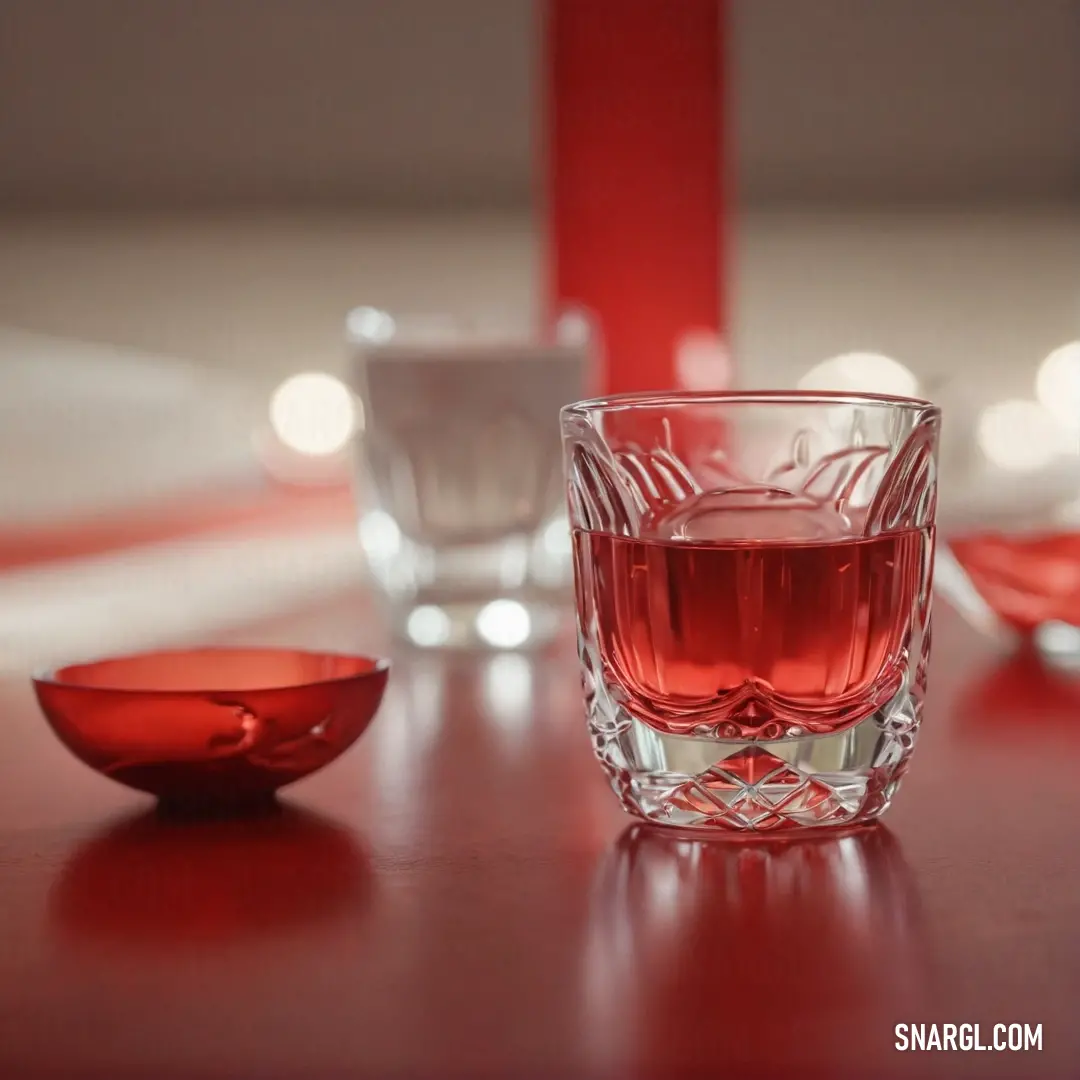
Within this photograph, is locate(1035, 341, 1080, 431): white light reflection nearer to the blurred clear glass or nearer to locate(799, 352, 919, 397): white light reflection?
A: locate(799, 352, 919, 397): white light reflection

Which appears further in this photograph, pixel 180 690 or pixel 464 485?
pixel 464 485

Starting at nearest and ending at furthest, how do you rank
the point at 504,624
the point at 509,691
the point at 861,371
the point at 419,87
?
1. the point at 509,691
2. the point at 504,624
3. the point at 419,87
4. the point at 861,371

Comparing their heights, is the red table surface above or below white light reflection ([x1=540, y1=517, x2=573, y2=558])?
below

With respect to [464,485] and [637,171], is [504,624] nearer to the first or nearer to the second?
[464,485]

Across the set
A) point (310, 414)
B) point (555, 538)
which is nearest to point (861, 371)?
point (310, 414)

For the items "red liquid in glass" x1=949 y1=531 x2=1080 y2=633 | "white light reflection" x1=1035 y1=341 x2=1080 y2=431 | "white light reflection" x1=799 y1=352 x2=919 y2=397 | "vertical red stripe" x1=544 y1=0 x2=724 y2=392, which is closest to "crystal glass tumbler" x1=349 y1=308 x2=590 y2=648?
"red liquid in glass" x1=949 y1=531 x2=1080 y2=633

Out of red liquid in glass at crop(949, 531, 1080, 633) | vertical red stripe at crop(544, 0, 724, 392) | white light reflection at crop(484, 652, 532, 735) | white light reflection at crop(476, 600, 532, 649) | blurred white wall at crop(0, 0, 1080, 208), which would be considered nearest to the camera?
white light reflection at crop(484, 652, 532, 735)
